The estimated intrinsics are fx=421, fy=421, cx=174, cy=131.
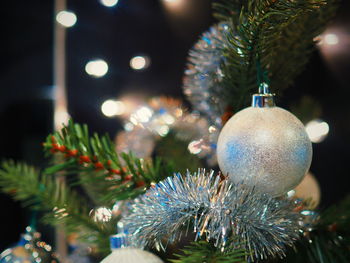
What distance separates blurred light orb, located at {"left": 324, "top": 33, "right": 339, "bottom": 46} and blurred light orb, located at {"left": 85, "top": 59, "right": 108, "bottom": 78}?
570mm

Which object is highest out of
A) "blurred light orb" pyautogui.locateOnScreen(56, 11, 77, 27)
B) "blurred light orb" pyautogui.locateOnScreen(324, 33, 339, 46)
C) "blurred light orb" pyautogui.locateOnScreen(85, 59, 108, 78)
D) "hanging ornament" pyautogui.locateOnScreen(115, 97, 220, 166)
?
"blurred light orb" pyautogui.locateOnScreen(56, 11, 77, 27)

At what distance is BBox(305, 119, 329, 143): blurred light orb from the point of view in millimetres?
748

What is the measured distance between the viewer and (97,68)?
114 centimetres

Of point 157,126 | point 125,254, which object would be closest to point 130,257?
point 125,254

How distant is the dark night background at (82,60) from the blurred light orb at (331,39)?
25 cm

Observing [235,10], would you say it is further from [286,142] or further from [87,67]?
[87,67]

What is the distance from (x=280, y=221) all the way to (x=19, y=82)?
96 cm

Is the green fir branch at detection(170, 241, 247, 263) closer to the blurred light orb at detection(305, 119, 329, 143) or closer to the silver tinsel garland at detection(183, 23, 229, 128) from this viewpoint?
the silver tinsel garland at detection(183, 23, 229, 128)

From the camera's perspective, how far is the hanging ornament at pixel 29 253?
50cm

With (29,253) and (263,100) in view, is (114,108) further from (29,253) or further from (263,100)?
(263,100)

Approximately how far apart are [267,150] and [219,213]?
63 millimetres

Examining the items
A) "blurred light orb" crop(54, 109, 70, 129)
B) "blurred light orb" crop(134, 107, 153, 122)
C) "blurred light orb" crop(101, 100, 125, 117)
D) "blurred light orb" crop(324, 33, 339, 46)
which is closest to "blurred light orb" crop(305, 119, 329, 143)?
"blurred light orb" crop(324, 33, 339, 46)

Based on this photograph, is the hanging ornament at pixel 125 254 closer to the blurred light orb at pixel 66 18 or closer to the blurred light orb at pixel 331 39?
the blurred light orb at pixel 331 39

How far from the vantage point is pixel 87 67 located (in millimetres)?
1167
